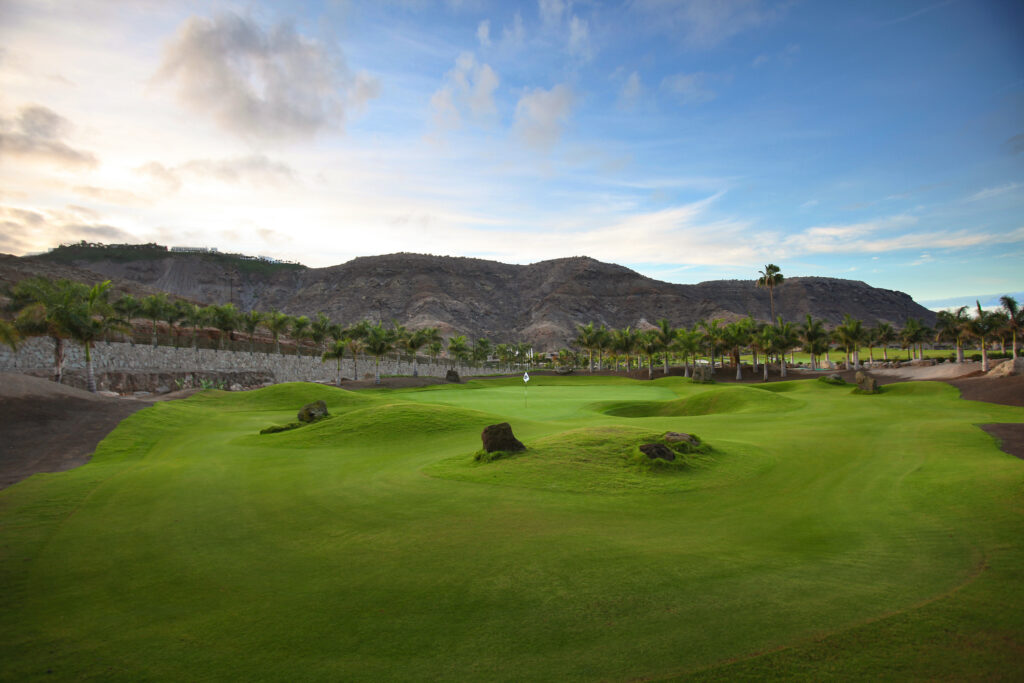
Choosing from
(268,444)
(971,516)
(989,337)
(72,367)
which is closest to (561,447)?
(971,516)

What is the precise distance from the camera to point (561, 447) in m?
16.0

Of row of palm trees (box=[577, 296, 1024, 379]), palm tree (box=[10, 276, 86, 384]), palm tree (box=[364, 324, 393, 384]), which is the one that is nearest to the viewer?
palm tree (box=[10, 276, 86, 384])

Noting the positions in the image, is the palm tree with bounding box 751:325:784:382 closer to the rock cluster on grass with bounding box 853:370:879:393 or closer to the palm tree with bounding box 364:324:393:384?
the rock cluster on grass with bounding box 853:370:879:393

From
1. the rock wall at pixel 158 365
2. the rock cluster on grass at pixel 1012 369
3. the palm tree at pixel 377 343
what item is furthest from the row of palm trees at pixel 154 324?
the rock cluster on grass at pixel 1012 369

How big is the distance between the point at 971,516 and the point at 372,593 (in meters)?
11.1

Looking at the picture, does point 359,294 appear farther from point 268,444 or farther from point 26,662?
point 26,662

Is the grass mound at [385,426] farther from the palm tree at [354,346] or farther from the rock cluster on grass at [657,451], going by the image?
the palm tree at [354,346]

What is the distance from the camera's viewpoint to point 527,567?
7.62 metres

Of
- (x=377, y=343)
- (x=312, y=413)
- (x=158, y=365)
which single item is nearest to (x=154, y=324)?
(x=158, y=365)

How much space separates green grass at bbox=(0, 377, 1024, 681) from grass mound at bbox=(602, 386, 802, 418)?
61.6 feet

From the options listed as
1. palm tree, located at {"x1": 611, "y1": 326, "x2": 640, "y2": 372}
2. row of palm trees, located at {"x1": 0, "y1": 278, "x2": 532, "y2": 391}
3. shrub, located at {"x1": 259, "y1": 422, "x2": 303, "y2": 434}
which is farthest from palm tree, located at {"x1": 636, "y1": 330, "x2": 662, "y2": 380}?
shrub, located at {"x1": 259, "y1": 422, "x2": 303, "y2": 434}

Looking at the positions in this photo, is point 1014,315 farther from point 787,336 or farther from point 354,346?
point 354,346

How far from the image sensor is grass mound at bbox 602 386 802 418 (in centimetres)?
3509

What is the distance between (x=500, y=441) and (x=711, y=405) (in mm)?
26321
